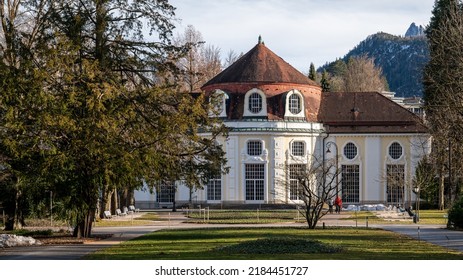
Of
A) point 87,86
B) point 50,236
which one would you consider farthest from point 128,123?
point 50,236

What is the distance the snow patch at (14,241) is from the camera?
30469mm

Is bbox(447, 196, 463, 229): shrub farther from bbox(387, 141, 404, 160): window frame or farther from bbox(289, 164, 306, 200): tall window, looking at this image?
bbox(387, 141, 404, 160): window frame

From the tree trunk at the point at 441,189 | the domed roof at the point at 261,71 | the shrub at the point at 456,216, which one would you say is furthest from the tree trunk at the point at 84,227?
the domed roof at the point at 261,71

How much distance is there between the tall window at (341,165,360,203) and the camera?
73.0 meters

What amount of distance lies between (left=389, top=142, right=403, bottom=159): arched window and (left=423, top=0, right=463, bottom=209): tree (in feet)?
18.5

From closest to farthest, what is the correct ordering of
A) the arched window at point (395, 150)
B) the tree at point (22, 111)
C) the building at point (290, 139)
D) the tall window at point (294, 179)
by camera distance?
1. the tree at point (22, 111)
2. the tall window at point (294, 179)
3. the building at point (290, 139)
4. the arched window at point (395, 150)

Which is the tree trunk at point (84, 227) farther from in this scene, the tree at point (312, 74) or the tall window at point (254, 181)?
the tree at point (312, 74)

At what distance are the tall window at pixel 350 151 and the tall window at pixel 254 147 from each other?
7.25 meters

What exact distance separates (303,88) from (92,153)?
42892 mm

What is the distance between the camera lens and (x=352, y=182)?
73625 mm
